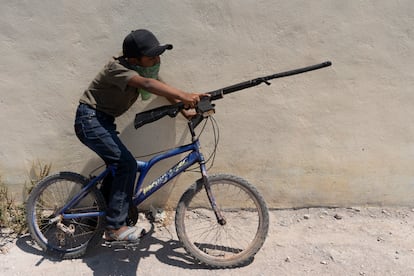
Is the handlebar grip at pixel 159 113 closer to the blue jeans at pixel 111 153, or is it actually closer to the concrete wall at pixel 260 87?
the blue jeans at pixel 111 153

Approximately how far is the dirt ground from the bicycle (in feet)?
0.43

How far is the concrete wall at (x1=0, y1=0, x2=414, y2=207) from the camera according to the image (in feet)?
12.1

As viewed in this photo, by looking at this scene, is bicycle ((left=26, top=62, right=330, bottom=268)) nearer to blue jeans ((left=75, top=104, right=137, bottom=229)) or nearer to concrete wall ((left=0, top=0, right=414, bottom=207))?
blue jeans ((left=75, top=104, right=137, bottom=229))

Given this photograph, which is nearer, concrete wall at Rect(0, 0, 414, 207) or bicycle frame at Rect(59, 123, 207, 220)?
bicycle frame at Rect(59, 123, 207, 220)

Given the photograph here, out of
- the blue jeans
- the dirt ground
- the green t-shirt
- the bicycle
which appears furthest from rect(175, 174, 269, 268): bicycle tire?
the green t-shirt

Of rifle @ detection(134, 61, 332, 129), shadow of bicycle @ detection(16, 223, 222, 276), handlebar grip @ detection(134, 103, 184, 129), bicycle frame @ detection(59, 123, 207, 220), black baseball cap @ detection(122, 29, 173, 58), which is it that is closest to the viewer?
black baseball cap @ detection(122, 29, 173, 58)

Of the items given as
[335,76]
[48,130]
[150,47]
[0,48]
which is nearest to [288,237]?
[335,76]

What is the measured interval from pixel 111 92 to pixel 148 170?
28.7 inches

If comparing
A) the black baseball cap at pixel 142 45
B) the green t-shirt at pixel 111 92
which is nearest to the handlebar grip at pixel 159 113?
the green t-shirt at pixel 111 92

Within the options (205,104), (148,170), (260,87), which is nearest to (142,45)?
(205,104)

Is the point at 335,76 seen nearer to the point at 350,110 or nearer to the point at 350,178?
the point at 350,110

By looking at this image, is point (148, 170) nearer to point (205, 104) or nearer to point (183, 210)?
point (183, 210)

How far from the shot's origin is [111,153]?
11.2 feet

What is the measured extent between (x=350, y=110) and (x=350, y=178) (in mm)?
652
